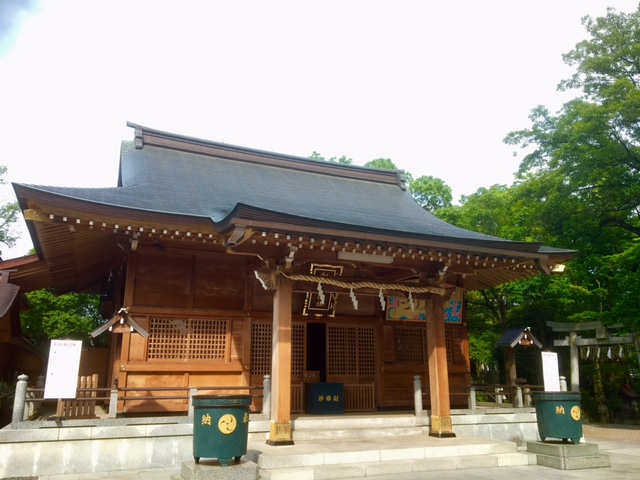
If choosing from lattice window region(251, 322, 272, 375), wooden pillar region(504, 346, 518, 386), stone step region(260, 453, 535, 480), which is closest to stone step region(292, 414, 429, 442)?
stone step region(260, 453, 535, 480)

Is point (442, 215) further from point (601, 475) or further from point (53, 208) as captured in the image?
point (53, 208)

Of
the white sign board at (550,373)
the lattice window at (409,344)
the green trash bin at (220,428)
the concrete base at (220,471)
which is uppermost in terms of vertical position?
the lattice window at (409,344)

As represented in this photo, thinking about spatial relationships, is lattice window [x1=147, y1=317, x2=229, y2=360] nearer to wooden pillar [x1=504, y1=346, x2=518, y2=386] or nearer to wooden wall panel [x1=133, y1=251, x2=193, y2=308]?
wooden wall panel [x1=133, y1=251, x2=193, y2=308]

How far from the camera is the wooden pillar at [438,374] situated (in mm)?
11141

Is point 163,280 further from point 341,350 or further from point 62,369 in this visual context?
point 341,350

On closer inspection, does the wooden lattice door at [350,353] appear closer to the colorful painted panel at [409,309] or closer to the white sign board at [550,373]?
the colorful painted panel at [409,309]

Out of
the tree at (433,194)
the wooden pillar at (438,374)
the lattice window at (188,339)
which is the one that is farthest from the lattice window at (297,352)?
the tree at (433,194)

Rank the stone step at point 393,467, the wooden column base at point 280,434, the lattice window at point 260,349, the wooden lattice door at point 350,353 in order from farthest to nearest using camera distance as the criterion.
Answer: the wooden lattice door at point 350,353, the lattice window at point 260,349, the wooden column base at point 280,434, the stone step at point 393,467

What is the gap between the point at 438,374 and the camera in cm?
1153

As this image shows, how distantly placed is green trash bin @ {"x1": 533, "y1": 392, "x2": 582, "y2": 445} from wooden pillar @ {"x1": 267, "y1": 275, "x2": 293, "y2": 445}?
16.7ft

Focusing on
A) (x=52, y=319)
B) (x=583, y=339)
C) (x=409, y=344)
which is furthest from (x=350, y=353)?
(x=52, y=319)

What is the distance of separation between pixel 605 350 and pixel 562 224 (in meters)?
6.30

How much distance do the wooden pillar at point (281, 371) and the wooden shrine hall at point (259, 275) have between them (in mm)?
29

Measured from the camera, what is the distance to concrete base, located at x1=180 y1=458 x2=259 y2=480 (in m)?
6.93
